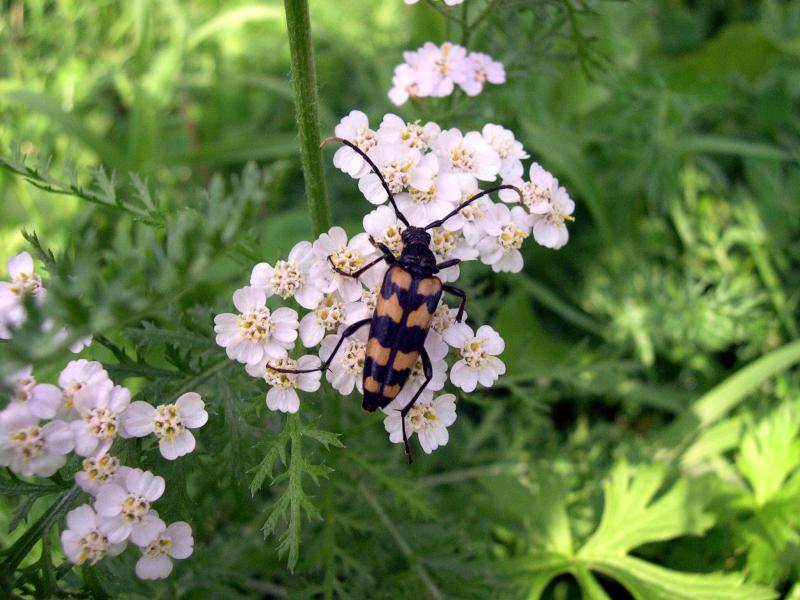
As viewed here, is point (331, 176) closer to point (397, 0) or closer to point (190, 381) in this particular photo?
point (397, 0)

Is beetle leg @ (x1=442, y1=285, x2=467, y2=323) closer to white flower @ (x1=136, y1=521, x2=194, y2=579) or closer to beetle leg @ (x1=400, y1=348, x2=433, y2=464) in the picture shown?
beetle leg @ (x1=400, y1=348, x2=433, y2=464)

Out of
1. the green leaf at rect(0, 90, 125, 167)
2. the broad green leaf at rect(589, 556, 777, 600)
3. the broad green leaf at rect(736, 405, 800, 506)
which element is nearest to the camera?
the broad green leaf at rect(589, 556, 777, 600)

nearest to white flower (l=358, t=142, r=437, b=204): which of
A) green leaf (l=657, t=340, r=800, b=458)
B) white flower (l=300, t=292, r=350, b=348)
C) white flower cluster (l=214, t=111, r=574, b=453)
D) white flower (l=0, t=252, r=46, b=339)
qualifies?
white flower cluster (l=214, t=111, r=574, b=453)

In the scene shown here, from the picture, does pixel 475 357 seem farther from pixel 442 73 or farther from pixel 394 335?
pixel 442 73

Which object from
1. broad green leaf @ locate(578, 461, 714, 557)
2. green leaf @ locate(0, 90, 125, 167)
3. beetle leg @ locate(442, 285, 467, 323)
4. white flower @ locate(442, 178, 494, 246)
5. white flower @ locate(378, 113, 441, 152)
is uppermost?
green leaf @ locate(0, 90, 125, 167)

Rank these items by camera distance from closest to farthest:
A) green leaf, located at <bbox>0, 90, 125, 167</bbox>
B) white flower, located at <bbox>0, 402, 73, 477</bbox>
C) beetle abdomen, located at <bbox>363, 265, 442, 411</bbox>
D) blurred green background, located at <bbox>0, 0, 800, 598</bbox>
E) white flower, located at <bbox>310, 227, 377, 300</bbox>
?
white flower, located at <bbox>0, 402, 73, 477</bbox>
beetle abdomen, located at <bbox>363, 265, 442, 411</bbox>
white flower, located at <bbox>310, 227, 377, 300</bbox>
blurred green background, located at <bbox>0, 0, 800, 598</bbox>
green leaf, located at <bbox>0, 90, 125, 167</bbox>

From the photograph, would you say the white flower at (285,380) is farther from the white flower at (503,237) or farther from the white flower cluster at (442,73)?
the white flower cluster at (442,73)
